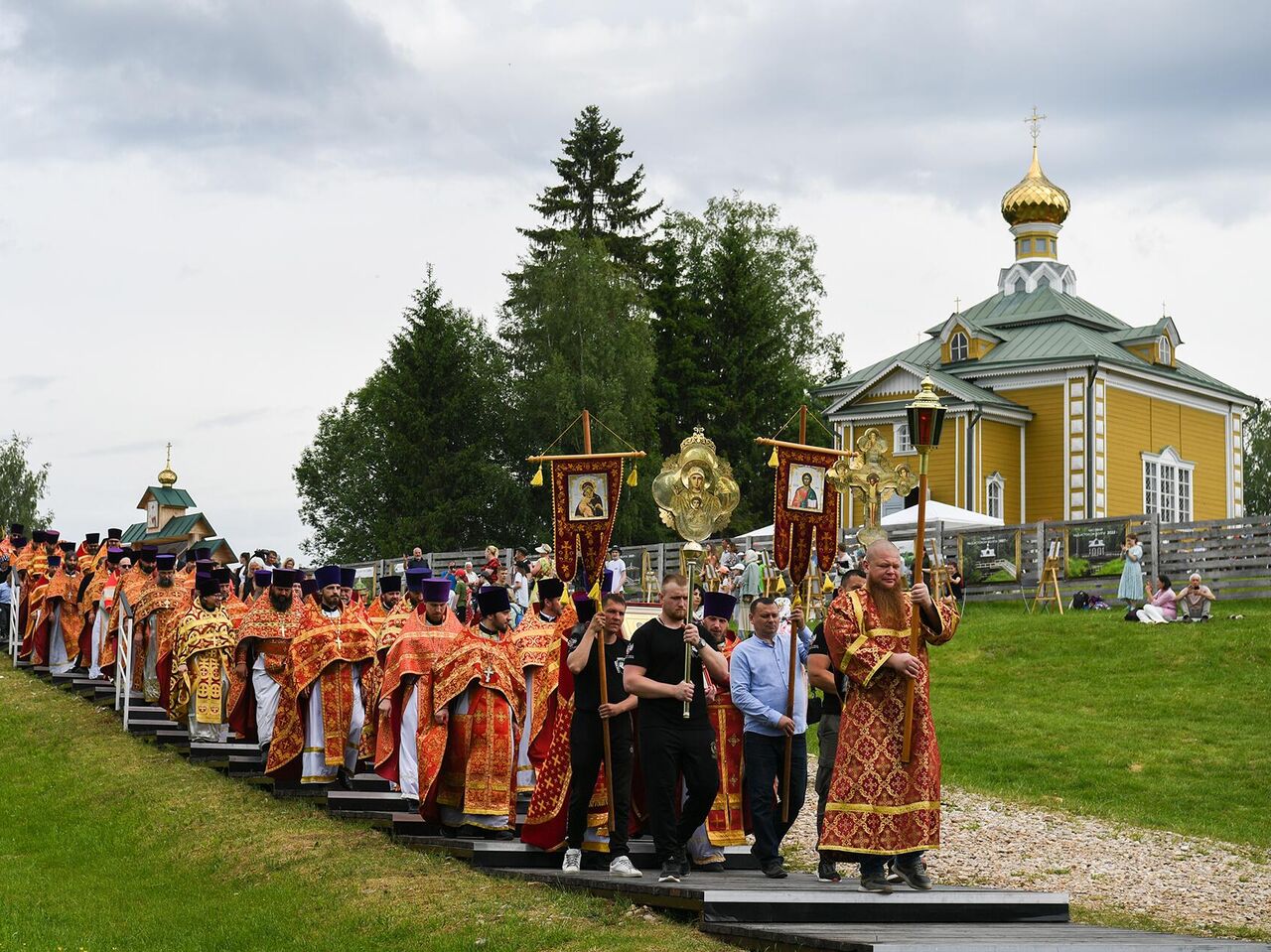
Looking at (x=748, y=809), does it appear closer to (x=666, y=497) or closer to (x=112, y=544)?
(x=666, y=497)

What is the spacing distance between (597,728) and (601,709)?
21cm

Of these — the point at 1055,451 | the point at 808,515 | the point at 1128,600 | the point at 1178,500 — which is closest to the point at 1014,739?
the point at 808,515

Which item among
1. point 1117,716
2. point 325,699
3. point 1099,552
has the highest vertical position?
point 1099,552

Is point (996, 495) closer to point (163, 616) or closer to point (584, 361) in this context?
point (584, 361)

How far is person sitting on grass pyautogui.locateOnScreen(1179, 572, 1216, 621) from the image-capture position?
94.2 ft

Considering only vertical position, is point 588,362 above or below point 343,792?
above

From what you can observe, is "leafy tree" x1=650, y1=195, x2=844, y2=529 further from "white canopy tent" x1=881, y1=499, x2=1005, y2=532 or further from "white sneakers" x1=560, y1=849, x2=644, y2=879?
"white sneakers" x1=560, y1=849, x2=644, y2=879

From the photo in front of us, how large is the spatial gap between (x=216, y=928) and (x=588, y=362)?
44575 mm

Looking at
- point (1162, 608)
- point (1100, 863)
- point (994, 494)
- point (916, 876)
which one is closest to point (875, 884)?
point (916, 876)

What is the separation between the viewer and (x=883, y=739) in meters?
10.1

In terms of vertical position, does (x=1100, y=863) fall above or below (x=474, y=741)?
below

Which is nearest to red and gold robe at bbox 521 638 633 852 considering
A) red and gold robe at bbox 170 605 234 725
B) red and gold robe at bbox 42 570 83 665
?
red and gold robe at bbox 170 605 234 725

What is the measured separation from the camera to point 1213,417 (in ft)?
170

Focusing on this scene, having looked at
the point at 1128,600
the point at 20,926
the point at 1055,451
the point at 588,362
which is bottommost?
the point at 20,926
